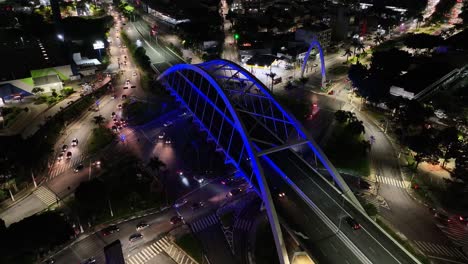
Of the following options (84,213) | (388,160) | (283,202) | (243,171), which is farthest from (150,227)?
(388,160)

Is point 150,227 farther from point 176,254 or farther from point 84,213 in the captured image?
point 84,213

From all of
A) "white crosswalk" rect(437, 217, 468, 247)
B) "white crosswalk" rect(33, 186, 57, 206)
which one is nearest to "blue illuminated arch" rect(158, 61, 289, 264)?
"white crosswalk" rect(437, 217, 468, 247)

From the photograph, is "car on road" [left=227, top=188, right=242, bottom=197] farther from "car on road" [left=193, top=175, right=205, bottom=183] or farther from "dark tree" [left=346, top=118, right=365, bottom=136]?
"dark tree" [left=346, top=118, right=365, bottom=136]

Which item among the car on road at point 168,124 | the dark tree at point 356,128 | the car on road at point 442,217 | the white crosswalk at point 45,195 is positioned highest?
the dark tree at point 356,128

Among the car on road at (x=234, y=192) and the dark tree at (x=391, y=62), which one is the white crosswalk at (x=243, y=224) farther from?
the dark tree at (x=391, y=62)

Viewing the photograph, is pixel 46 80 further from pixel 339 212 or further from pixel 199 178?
pixel 339 212

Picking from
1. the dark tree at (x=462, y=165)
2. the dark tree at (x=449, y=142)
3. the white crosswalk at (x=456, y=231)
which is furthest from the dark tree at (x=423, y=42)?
the white crosswalk at (x=456, y=231)
